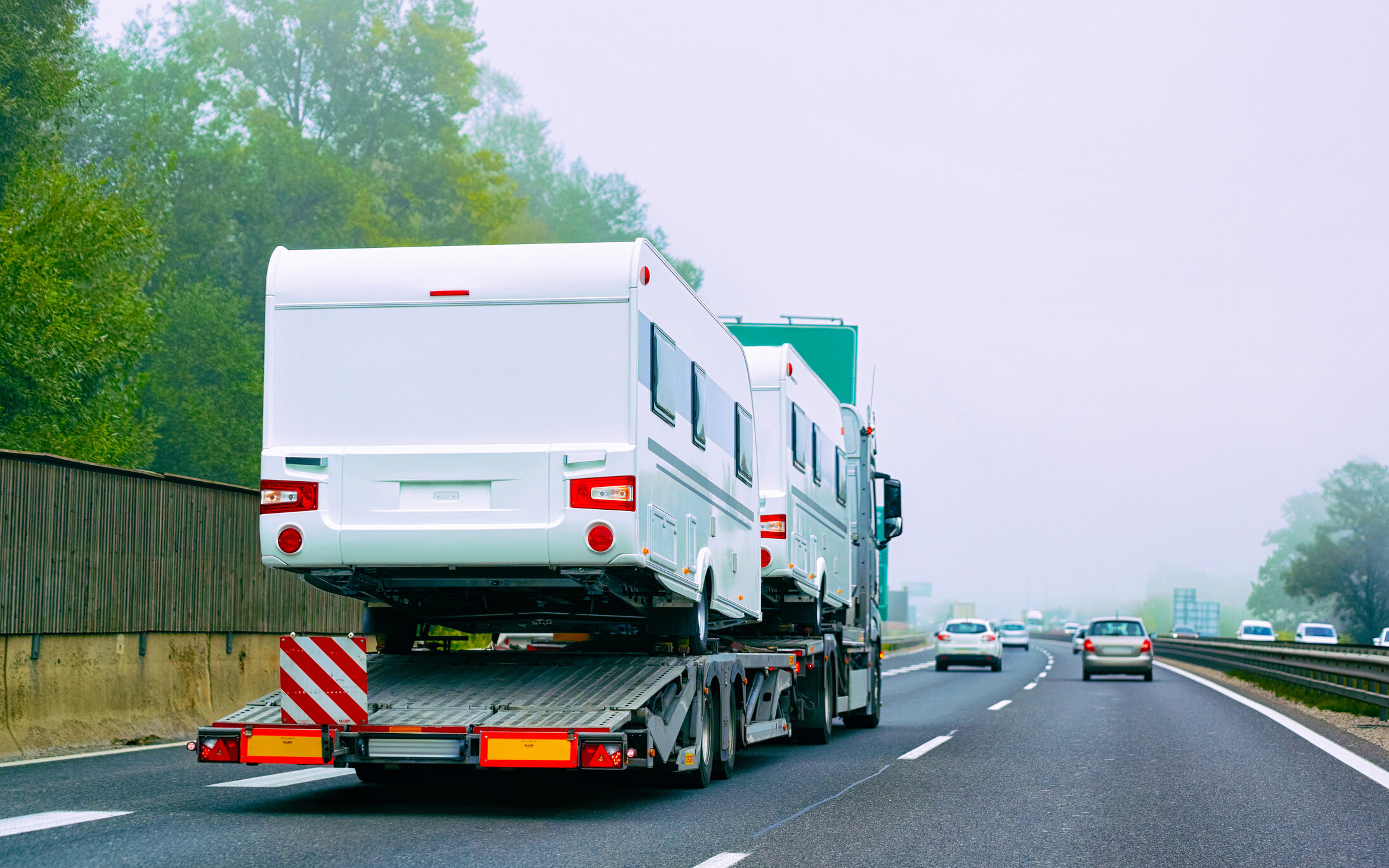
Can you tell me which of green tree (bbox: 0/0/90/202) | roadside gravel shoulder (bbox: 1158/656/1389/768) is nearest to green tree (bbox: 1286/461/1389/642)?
roadside gravel shoulder (bbox: 1158/656/1389/768)

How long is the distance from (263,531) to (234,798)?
1.79 m

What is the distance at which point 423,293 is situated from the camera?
996 cm

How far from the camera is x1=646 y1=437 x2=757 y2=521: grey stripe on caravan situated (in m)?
10.1

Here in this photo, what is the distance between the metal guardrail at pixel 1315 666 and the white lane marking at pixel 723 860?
42.5 ft

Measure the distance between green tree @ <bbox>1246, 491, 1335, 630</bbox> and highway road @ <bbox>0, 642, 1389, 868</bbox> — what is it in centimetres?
17606

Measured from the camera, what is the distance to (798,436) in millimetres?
15617

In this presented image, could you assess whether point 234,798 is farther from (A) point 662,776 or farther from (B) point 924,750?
(B) point 924,750

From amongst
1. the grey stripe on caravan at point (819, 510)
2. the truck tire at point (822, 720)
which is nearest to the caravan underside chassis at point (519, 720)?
the grey stripe on caravan at point (819, 510)

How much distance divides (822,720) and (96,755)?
7.00 metres

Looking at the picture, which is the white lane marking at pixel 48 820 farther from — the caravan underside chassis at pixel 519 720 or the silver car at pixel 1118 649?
the silver car at pixel 1118 649

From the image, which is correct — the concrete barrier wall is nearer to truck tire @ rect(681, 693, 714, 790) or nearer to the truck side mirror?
truck tire @ rect(681, 693, 714, 790)

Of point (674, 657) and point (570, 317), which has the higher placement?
point (570, 317)

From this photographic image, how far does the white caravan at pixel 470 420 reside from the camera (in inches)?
377

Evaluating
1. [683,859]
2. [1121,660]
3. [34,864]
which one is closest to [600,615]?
[683,859]
